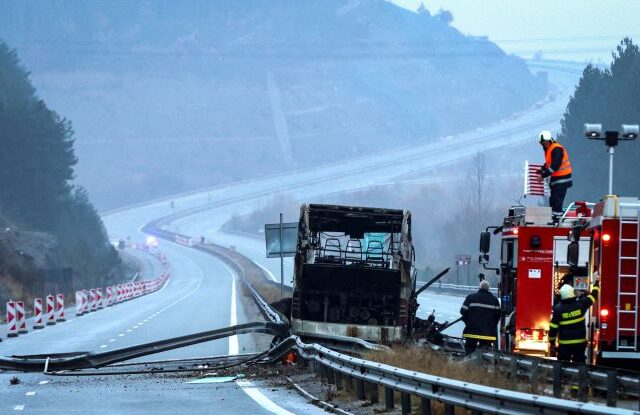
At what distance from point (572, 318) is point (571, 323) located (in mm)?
70

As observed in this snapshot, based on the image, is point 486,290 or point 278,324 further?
point 278,324

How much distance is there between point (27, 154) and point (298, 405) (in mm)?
70231

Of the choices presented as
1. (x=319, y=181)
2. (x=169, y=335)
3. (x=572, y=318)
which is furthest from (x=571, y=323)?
(x=319, y=181)

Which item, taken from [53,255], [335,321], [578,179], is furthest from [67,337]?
[578,179]

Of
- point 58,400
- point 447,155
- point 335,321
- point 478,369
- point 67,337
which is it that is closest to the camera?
point 478,369

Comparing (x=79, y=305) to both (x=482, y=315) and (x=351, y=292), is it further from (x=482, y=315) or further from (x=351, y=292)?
(x=482, y=315)

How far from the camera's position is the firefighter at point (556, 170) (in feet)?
69.7

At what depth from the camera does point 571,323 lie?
53.9ft

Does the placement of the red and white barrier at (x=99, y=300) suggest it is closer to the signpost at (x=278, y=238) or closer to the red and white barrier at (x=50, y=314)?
the red and white barrier at (x=50, y=314)

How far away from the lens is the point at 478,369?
16.4 metres

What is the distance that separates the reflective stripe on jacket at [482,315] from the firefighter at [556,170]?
2.02 metres

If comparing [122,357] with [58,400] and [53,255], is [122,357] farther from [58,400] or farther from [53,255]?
[53,255]

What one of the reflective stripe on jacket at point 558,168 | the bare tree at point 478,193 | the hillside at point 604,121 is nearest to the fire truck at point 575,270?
the reflective stripe on jacket at point 558,168

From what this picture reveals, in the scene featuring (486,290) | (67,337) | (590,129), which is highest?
(590,129)
